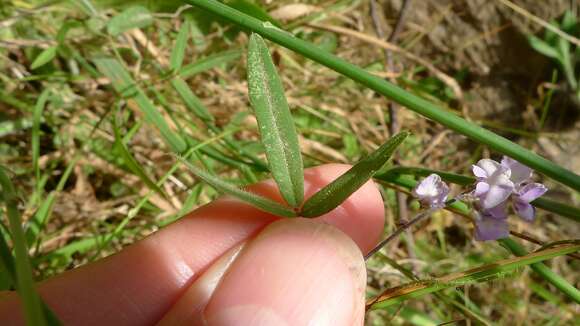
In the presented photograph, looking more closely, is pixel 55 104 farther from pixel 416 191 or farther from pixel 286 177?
pixel 416 191

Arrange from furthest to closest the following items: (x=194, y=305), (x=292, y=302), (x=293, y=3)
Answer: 1. (x=293, y=3)
2. (x=194, y=305)
3. (x=292, y=302)

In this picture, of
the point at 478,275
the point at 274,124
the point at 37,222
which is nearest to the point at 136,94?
the point at 37,222

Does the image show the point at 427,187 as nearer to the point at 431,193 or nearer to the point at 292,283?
the point at 431,193

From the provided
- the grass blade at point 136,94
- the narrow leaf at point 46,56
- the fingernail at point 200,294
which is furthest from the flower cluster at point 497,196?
the narrow leaf at point 46,56

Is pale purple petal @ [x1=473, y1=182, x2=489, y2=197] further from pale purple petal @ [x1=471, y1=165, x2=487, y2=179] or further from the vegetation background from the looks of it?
the vegetation background

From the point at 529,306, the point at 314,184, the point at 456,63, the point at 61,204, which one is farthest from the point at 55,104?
the point at 529,306

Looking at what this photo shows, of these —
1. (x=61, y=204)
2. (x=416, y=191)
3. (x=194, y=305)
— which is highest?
(x=416, y=191)
